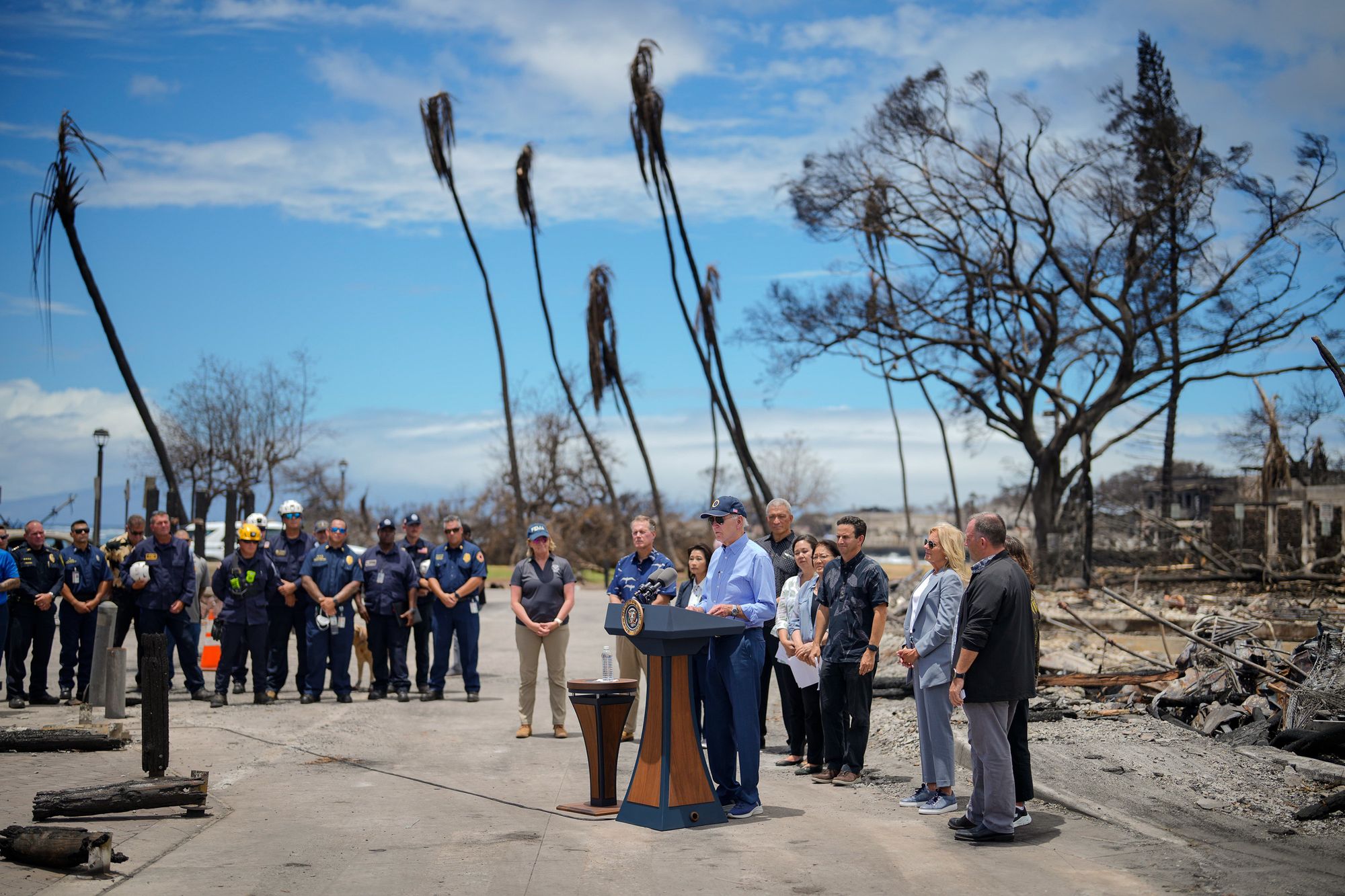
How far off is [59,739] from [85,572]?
449cm

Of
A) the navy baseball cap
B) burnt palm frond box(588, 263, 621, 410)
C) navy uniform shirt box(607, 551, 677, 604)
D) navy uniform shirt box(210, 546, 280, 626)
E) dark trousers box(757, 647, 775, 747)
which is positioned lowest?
dark trousers box(757, 647, 775, 747)

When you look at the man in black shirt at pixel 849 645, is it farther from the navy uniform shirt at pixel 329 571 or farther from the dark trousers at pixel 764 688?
the navy uniform shirt at pixel 329 571

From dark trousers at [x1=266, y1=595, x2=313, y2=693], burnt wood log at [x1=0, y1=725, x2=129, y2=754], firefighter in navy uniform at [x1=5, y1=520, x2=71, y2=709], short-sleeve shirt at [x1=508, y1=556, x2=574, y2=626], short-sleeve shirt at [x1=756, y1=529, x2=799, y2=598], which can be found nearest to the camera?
burnt wood log at [x1=0, y1=725, x2=129, y2=754]

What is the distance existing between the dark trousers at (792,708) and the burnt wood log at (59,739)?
544 cm

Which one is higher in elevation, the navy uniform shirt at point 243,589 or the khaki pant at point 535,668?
the navy uniform shirt at point 243,589

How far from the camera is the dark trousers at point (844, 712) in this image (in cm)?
903

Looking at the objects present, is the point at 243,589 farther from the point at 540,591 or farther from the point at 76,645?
the point at 540,591

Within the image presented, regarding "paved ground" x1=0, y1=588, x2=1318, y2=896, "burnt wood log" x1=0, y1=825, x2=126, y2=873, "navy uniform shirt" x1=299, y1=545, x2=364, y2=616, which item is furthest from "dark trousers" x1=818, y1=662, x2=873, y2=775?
"navy uniform shirt" x1=299, y1=545, x2=364, y2=616

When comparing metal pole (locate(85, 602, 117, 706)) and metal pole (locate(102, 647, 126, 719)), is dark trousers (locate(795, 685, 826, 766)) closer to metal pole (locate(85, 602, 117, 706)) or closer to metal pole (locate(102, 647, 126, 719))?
metal pole (locate(102, 647, 126, 719))

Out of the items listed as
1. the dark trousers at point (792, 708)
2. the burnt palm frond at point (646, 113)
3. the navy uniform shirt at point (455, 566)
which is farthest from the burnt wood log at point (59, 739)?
the burnt palm frond at point (646, 113)

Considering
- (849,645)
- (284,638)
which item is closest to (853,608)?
(849,645)

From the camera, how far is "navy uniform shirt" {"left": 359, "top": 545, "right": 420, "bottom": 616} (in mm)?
14117

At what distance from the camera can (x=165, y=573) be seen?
13.2m

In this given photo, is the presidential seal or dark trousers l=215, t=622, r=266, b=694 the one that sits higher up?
the presidential seal
